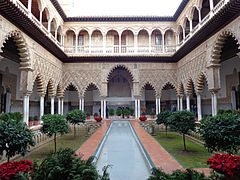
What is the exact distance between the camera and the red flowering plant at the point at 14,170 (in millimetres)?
2535

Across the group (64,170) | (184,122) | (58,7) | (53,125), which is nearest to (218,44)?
(184,122)

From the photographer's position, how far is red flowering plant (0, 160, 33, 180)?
2.54m

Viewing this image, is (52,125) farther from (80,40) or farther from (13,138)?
(80,40)

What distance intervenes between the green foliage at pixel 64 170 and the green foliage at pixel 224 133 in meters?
3.62

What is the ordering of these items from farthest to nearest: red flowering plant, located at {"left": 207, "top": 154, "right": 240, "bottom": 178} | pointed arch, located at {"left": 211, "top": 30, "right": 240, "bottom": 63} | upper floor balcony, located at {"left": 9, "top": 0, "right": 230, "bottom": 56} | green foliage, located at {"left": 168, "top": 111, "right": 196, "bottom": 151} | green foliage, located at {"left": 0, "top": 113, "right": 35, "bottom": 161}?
upper floor balcony, located at {"left": 9, "top": 0, "right": 230, "bottom": 56} → pointed arch, located at {"left": 211, "top": 30, "right": 240, "bottom": 63} → green foliage, located at {"left": 168, "top": 111, "right": 196, "bottom": 151} → green foliage, located at {"left": 0, "top": 113, "right": 35, "bottom": 161} → red flowering plant, located at {"left": 207, "top": 154, "right": 240, "bottom": 178}

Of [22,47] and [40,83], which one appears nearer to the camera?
[22,47]

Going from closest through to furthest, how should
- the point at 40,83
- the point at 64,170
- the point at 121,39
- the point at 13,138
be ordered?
the point at 64,170 → the point at 13,138 → the point at 40,83 → the point at 121,39

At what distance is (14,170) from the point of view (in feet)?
8.60

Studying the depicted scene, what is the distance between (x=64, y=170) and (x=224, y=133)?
13.6 feet

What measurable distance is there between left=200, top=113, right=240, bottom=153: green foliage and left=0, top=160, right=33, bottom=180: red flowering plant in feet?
14.1

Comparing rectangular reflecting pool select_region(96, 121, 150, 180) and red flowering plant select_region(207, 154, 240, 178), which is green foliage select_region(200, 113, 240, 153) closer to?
rectangular reflecting pool select_region(96, 121, 150, 180)

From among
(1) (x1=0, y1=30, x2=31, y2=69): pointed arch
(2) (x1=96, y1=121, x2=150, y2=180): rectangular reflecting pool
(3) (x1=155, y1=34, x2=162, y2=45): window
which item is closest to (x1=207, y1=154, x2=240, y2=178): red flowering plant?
(2) (x1=96, y1=121, x2=150, y2=180): rectangular reflecting pool

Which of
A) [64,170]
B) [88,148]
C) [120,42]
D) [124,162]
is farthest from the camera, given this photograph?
[120,42]

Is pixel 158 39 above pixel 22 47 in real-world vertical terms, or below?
above
